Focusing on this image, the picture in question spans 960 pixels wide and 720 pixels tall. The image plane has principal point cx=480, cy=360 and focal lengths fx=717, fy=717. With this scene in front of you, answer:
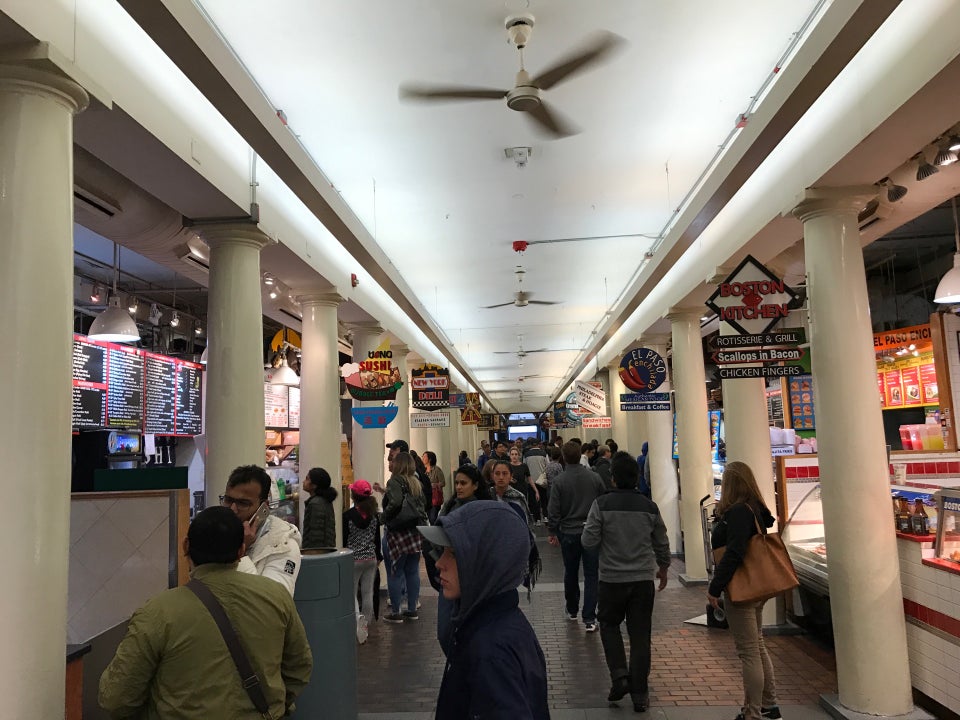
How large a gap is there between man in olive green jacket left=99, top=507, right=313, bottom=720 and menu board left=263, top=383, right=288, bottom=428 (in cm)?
1024

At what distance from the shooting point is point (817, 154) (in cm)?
499

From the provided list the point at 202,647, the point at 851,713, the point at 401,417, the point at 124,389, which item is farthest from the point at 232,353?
the point at 401,417

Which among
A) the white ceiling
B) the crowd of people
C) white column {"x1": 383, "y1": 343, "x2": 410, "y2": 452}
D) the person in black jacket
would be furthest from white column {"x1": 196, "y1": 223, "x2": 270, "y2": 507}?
white column {"x1": 383, "y1": 343, "x2": 410, "y2": 452}

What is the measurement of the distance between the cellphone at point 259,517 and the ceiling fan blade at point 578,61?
2801mm

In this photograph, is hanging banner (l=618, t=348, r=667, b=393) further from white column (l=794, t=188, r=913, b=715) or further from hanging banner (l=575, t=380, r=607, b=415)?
white column (l=794, t=188, r=913, b=715)

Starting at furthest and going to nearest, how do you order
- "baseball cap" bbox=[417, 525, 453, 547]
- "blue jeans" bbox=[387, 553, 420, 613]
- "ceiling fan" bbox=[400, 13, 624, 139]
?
1. "blue jeans" bbox=[387, 553, 420, 613]
2. "ceiling fan" bbox=[400, 13, 624, 139]
3. "baseball cap" bbox=[417, 525, 453, 547]

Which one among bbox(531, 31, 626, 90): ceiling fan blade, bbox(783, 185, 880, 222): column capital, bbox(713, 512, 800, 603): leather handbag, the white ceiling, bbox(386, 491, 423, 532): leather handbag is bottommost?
bbox(713, 512, 800, 603): leather handbag

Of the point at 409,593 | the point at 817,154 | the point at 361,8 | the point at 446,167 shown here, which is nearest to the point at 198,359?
the point at 409,593

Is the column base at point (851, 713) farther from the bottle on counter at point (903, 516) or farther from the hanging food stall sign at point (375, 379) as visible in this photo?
the hanging food stall sign at point (375, 379)

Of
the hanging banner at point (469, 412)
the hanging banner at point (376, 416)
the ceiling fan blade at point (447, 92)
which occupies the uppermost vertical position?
the ceiling fan blade at point (447, 92)

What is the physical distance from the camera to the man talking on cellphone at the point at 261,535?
11.1 feet

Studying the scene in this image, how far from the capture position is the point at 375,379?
28.3ft

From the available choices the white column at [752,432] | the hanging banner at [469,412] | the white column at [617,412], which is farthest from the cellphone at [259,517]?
the hanging banner at [469,412]

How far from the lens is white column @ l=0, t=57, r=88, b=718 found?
281 centimetres
